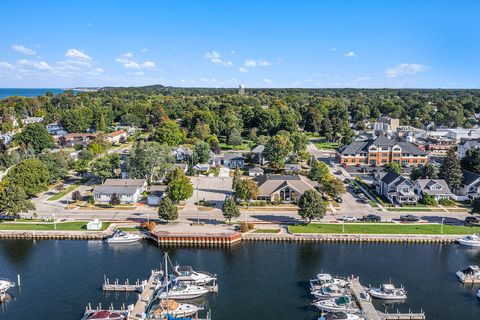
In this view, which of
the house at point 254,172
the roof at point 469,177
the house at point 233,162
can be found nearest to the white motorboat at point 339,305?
the roof at point 469,177

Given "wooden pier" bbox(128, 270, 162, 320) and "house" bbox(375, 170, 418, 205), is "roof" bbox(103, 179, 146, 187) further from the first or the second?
"house" bbox(375, 170, 418, 205)

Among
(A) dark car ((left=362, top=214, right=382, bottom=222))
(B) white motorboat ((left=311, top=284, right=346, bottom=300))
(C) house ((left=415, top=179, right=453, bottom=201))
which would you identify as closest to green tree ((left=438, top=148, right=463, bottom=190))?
(C) house ((left=415, top=179, right=453, bottom=201))

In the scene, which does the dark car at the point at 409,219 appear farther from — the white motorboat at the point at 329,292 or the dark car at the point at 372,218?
the white motorboat at the point at 329,292

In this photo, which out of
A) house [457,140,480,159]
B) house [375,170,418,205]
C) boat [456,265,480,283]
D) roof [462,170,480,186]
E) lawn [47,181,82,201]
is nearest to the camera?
boat [456,265,480,283]

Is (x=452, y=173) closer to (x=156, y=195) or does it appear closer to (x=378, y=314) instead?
(x=378, y=314)

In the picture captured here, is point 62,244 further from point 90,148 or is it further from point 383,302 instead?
point 90,148

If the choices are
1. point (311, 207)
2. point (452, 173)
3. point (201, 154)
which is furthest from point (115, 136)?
point (452, 173)
